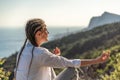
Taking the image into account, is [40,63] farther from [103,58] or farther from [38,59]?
[103,58]

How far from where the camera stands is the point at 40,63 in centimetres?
545

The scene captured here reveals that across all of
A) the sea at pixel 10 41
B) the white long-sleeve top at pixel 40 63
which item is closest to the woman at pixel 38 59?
the white long-sleeve top at pixel 40 63

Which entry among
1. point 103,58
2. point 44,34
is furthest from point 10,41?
point 103,58

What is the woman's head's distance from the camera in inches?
214

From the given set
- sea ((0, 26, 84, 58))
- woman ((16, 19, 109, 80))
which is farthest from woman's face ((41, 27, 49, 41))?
sea ((0, 26, 84, 58))

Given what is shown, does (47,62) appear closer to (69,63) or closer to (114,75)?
(69,63)

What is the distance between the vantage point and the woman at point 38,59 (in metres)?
5.41

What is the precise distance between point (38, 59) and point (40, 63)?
1.9 inches

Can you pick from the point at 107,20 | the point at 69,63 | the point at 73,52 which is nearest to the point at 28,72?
the point at 69,63

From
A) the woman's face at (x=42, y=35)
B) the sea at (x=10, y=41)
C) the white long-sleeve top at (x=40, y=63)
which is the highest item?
the woman's face at (x=42, y=35)

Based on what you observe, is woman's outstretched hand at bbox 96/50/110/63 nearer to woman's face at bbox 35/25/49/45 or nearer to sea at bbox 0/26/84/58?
woman's face at bbox 35/25/49/45

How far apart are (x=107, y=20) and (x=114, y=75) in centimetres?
10383

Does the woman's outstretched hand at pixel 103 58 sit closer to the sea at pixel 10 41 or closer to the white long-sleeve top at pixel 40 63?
the white long-sleeve top at pixel 40 63

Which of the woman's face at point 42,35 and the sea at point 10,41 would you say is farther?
the sea at point 10,41
